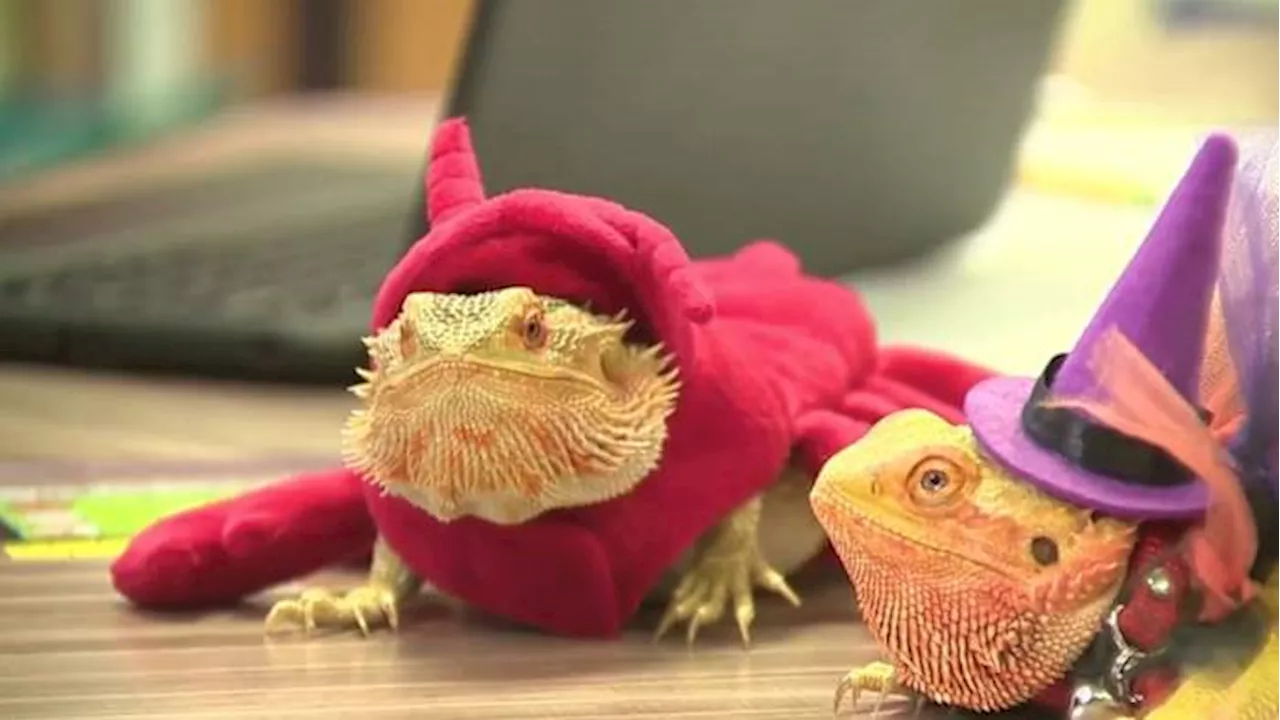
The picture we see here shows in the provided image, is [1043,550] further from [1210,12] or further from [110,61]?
[110,61]

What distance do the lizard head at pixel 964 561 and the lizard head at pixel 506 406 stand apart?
0.24ft

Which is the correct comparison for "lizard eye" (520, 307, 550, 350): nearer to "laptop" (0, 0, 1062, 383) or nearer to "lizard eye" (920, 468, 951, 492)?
"lizard eye" (920, 468, 951, 492)

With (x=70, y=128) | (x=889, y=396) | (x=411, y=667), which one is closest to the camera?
(x=411, y=667)

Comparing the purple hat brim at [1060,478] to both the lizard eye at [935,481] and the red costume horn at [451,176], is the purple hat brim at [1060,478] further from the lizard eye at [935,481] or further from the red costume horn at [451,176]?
the red costume horn at [451,176]

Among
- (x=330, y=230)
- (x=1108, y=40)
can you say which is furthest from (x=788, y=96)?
(x=1108, y=40)

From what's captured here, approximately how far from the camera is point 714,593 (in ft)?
2.02

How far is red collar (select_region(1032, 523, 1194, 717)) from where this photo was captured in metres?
0.47

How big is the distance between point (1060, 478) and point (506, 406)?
144 millimetres

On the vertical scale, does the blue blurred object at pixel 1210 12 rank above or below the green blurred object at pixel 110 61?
above

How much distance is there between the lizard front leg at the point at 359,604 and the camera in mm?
622

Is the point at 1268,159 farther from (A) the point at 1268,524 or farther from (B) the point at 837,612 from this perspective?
(B) the point at 837,612

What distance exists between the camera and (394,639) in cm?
61

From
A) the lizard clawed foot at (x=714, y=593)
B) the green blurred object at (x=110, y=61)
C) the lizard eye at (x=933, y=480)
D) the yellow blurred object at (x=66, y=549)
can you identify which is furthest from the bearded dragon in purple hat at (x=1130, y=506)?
the green blurred object at (x=110, y=61)

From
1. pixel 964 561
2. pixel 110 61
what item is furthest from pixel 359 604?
pixel 110 61
